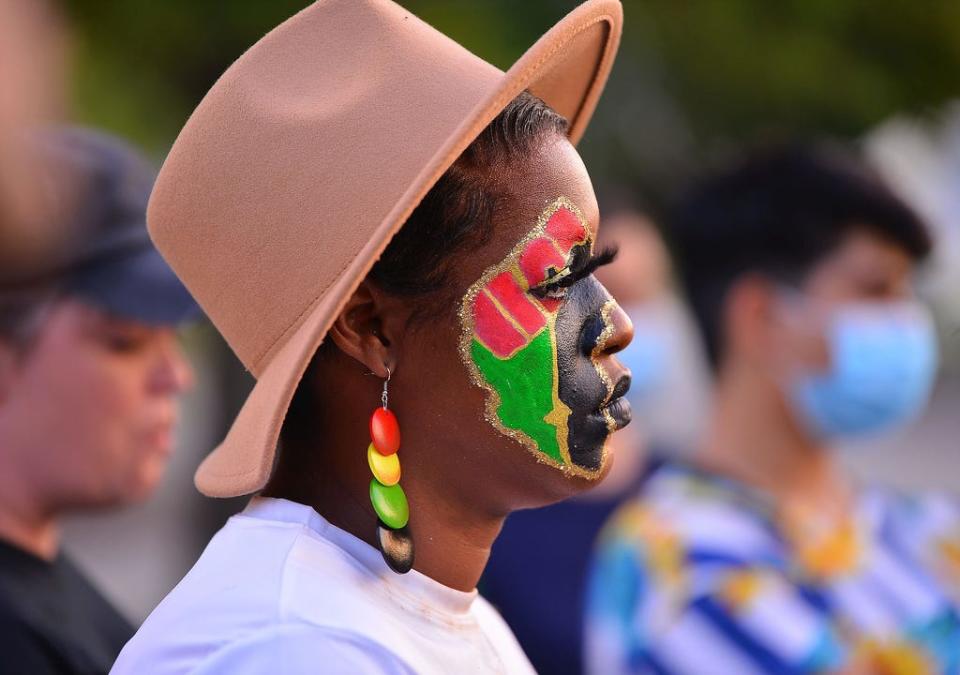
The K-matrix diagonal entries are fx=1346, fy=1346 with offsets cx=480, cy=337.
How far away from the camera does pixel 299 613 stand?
178cm

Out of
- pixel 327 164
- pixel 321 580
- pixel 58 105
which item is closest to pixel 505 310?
pixel 327 164

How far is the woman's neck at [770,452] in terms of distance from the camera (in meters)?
4.14

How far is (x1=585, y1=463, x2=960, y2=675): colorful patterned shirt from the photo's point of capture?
144 inches

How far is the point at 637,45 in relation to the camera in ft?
21.2

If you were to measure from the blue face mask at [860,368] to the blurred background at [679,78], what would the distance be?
121 cm

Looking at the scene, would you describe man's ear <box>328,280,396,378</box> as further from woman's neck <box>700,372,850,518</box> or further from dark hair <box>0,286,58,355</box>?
woman's neck <box>700,372,850,518</box>

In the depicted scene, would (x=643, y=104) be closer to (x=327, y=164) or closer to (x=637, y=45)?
(x=637, y=45)

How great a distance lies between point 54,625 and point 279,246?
1033 millimetres

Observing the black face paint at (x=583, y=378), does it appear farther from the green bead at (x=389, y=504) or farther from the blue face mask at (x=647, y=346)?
the blue face mask at (x=647, y=346)

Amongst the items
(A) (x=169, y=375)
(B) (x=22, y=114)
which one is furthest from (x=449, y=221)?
(A) (x=169, y=375)

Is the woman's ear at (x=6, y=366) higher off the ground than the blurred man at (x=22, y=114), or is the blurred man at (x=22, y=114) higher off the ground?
the blurred man at (x=22, y=114)

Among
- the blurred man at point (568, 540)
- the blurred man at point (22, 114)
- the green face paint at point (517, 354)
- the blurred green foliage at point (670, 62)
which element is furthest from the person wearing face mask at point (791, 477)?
the blurred man at point (22, 114)

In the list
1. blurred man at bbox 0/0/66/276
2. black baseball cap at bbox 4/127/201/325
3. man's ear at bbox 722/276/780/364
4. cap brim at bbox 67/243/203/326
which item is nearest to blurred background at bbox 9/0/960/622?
man's ear at bbox 722/276/780/364

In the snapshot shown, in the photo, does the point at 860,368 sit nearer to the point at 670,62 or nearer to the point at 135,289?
the point at 135,289
